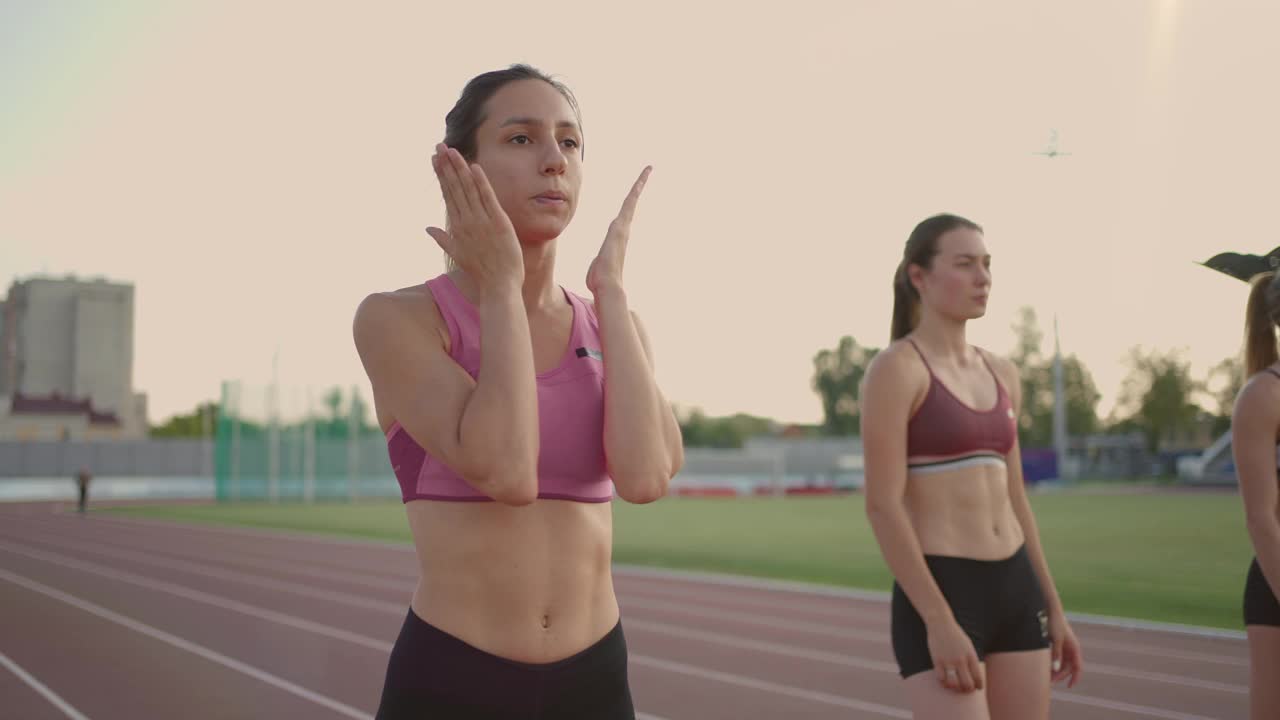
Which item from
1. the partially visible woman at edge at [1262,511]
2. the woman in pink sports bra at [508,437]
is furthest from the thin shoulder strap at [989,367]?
the woman in pink sports bra at [508,437]

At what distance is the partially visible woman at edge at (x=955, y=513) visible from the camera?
10.1 feet

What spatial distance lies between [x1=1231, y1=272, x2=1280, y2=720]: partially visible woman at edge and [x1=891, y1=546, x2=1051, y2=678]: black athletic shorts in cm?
57

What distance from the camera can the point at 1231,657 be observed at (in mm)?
9031

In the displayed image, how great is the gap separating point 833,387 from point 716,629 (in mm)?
112245

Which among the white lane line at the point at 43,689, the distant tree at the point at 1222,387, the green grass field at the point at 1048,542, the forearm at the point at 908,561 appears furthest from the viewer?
the distant tree at the point at 1222,387

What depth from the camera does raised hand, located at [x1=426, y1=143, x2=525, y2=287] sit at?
188 centimetres

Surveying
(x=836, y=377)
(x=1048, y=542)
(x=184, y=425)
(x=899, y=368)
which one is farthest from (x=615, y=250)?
(x=184, y=425)

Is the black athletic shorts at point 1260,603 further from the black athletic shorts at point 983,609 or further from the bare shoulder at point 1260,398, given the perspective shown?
the black athletic shorts at point 983,609

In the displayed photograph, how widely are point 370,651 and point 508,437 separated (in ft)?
29.5

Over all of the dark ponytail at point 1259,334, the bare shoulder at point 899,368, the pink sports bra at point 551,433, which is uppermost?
the dark ponytail at point 1259,334

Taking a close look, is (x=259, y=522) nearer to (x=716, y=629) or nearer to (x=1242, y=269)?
(x=716, y=629)

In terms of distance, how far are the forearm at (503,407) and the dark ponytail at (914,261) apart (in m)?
1.90

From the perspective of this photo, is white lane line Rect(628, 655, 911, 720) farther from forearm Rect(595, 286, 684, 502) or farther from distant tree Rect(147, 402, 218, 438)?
distant tree Rect(147, 402, 218, 438)

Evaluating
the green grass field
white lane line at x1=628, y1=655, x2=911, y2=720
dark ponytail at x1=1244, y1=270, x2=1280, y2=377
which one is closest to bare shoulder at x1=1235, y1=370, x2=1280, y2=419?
dark ponytail at x1=1244, y1=270, x2=1280, y2=377
